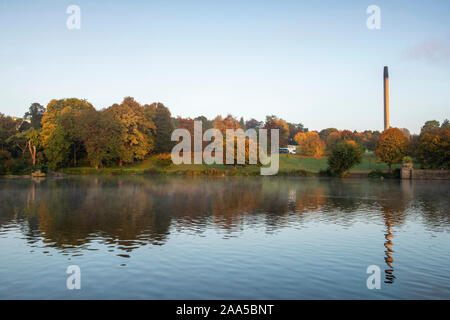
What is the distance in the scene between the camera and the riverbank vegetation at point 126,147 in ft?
283

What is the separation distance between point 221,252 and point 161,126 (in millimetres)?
96199

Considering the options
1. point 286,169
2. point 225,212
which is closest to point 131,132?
point 286,169

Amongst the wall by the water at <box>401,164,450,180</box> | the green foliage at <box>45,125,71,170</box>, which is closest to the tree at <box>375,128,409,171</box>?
the wall by the water at <box>401,164,450,180</box>

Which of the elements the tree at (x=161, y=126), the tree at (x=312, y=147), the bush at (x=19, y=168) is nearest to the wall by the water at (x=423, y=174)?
the tree at (x=312, y=147)

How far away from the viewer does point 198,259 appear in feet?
51.1

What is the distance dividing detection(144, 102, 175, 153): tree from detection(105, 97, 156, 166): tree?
3.30m

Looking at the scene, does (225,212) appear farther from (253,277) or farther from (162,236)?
(253,277)

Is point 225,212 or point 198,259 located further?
point 225,212

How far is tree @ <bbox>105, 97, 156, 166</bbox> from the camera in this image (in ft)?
321

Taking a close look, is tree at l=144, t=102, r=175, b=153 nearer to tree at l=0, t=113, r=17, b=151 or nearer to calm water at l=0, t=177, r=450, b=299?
tree at l=0, t=113, r=17, b=151

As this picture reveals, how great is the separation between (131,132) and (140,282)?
301 feet

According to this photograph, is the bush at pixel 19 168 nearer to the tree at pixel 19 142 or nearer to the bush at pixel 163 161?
the tree at pixel 19 142

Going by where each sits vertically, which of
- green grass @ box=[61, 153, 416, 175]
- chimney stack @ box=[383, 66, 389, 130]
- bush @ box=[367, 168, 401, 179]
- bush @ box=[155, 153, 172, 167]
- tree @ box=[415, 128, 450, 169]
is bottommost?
bush @ box=[367, 168, 401, 179]
